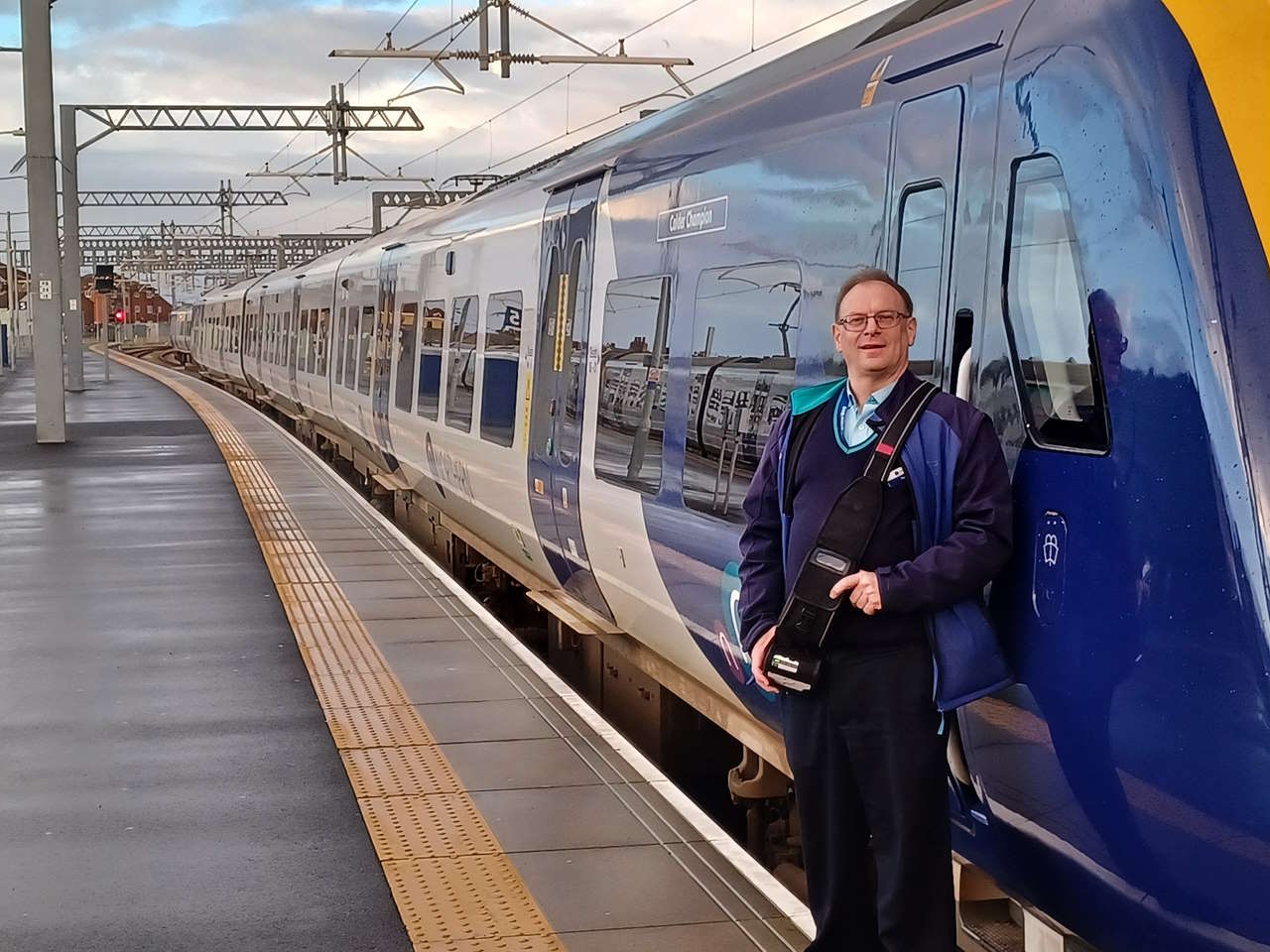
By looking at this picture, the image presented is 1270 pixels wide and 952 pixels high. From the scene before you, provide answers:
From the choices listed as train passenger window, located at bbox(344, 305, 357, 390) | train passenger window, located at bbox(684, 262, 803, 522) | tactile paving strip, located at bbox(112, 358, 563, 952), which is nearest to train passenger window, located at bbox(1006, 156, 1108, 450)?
train passenger window, located at bbox(684, 262, 803, 522)

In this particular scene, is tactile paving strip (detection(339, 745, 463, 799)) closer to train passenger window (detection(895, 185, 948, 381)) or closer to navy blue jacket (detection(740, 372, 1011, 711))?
train passenger window (detection(895, 185, 948, 381))

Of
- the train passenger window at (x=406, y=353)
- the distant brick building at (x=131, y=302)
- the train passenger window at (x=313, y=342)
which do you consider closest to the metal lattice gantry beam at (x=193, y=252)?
the distant brick building at (x=131, y=302)

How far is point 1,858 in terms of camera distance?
5.38 m

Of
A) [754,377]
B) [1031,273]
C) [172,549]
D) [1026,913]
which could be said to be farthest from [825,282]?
[172,549]

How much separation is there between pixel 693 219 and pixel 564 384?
91.5 inches

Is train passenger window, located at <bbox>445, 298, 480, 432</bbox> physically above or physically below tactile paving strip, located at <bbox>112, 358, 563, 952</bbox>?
above

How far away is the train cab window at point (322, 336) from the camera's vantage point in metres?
21.4

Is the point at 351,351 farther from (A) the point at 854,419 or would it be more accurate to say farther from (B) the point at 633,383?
(A) the point at 854,419

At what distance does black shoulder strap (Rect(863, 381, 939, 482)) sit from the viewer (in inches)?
142

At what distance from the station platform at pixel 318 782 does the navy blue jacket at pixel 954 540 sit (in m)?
1.24

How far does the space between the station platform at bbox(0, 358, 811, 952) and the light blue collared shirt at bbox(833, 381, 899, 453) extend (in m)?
1.50

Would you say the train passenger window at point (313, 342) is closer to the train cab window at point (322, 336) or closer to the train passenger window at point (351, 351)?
the train cab window at point (322, 336)

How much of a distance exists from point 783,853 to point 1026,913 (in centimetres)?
222

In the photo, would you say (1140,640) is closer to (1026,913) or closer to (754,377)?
(1026,913)
